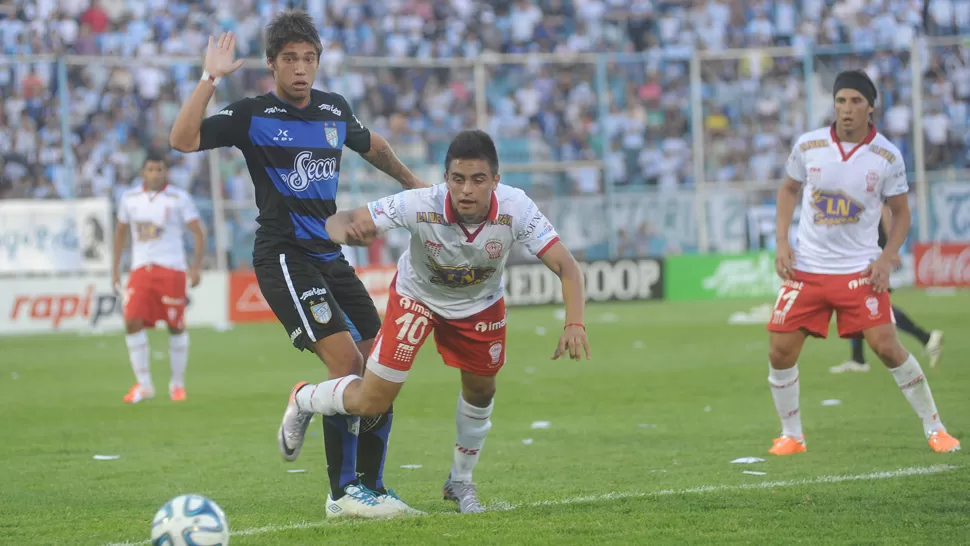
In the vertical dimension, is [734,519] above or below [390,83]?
below

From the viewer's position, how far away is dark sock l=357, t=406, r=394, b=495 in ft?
22.0

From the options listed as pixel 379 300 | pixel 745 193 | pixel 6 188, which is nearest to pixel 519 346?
pixel 379 300

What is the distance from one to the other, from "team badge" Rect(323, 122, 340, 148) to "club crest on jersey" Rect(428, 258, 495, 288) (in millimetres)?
965

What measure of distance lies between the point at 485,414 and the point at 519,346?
11.1 m

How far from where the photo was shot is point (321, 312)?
663 cm

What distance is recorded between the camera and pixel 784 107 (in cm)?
2678

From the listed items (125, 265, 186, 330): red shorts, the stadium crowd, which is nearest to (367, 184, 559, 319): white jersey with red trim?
(125, 265, 186, 330): red shorts

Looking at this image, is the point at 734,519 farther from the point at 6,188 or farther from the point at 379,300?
the point at 6,188

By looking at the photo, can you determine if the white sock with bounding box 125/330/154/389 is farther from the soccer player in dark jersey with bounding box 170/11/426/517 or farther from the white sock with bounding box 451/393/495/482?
the white sock with bounding box 451/393/495/482

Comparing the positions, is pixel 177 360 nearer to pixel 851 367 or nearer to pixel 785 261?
pixel 785 261

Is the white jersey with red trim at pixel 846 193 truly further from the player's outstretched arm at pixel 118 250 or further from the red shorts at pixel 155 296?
the player's outstretched arm at pixel 118 250

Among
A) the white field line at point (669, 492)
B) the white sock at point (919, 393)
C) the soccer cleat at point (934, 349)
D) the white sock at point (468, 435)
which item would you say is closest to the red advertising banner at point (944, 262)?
the soccer cleat at point (934, 349)

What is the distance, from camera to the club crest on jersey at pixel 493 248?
627 centimetres

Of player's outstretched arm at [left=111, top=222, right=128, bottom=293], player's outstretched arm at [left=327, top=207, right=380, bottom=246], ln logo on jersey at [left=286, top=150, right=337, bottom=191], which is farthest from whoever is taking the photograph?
player's outstretched arm at [left=111, top=222, right=128, bottom=293]
